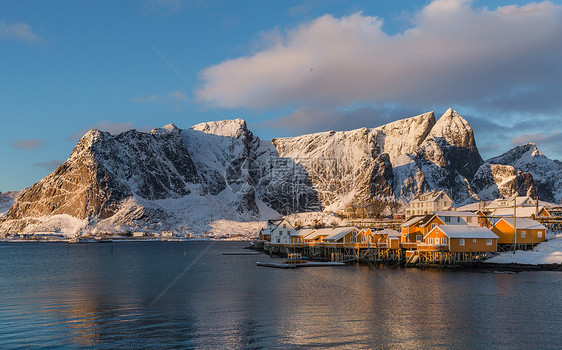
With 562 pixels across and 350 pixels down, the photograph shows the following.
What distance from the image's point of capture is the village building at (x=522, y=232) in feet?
309

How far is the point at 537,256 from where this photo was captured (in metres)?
85.0

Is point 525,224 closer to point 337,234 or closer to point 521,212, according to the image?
point 521,212

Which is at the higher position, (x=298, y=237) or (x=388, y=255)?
(x=298, y=237)

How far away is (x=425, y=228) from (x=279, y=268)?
30000 mm

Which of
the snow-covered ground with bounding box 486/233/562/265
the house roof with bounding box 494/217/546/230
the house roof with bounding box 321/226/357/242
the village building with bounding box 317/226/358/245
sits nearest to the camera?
the snow-covered ground with bounding box 486/233/562/265

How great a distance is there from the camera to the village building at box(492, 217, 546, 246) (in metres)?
94.1

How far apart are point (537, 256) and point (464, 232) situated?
12.2 meters

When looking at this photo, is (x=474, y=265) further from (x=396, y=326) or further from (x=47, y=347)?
(x=47, y=347)

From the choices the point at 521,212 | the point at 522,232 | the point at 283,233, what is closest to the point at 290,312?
the point at 522,232

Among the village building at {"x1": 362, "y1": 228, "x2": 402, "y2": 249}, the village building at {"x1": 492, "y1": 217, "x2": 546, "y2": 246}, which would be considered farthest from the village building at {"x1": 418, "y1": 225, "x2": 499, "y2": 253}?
the village building at {"x1": 362, "y1": 228, "x2": 402, "y2": 249}

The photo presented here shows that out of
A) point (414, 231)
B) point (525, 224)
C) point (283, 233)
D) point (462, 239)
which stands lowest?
point (462, 239)

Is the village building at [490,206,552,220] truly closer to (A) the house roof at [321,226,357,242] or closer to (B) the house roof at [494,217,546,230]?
(B) the house roof at [494,217,546,230]

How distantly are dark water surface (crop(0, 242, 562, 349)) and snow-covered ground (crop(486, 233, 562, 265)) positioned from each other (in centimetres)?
869

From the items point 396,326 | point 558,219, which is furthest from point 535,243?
point 396,326
